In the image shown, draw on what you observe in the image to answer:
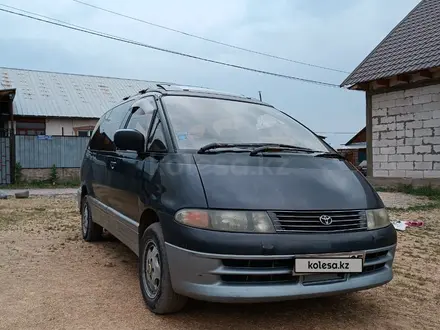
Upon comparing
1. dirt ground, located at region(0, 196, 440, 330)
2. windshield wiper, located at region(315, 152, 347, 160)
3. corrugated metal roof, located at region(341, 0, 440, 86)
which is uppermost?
corrugated metal roof, located at region(341, 0, 440, 86)

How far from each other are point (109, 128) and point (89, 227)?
4.53 feet

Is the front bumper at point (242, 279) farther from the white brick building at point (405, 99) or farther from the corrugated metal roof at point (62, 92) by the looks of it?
the corrugated metal roof at point (62, 92)

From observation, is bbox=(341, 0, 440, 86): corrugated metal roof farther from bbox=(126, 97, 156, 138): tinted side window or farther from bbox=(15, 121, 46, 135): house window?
bbox=(15, 121, 46, 135): house window

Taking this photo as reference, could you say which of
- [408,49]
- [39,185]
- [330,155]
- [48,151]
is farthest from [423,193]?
[48,151]

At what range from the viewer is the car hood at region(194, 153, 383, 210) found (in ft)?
9.41

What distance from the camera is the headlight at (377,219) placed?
308 centimetres

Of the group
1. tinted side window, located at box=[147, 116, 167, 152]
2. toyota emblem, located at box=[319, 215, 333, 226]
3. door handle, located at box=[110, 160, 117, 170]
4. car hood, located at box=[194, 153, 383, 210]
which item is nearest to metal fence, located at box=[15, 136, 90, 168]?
door handle, located at box=[110, 160, 117, 170]

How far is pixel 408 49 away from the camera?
12.8m

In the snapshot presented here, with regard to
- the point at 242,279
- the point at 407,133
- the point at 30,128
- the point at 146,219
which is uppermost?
the point at 30,128

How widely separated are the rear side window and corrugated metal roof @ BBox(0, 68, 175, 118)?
47.7 ft

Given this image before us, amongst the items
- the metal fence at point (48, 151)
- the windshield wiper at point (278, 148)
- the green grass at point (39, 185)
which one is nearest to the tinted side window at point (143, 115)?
the windshield wiper at point (278, 148)

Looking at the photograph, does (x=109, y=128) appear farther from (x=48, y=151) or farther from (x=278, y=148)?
(x=48, y=151)

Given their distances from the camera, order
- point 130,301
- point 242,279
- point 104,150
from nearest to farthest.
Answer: point 242,279
point 130,301
point 104,150

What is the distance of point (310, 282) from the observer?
111 inches
